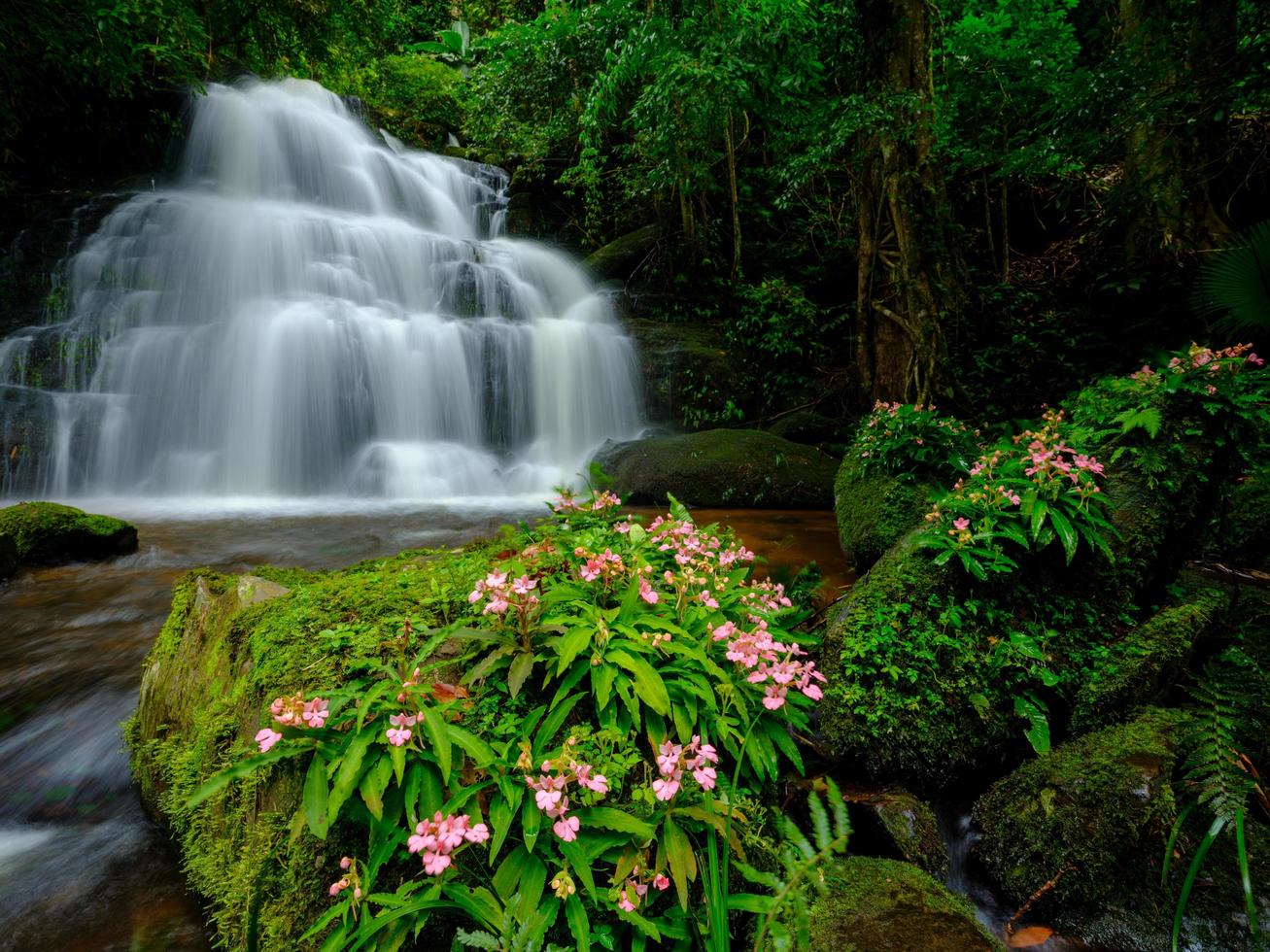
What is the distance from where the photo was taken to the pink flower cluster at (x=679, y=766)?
146 centimetres

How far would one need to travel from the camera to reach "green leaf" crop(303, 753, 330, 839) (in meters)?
1.34

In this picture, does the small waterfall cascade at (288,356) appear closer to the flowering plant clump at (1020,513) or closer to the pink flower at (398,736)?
the flowering plant clump at (1020,513)

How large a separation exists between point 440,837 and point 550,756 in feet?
1.09

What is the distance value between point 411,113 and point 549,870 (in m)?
23.4

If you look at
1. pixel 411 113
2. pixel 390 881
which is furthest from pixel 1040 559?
pixel 411 113

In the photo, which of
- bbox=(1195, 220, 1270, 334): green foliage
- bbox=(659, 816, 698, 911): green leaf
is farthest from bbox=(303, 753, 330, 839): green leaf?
Answer: bbox=(1195, 220, 1270, 334): green foliage

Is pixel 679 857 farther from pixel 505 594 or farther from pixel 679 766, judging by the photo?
pixel 505 594

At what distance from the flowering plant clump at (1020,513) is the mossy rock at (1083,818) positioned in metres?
0.75

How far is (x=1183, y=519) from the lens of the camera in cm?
297

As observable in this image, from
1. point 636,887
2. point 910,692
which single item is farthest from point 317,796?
point 910,692

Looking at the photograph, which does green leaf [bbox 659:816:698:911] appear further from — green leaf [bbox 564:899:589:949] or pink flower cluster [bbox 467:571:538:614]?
pink flower cluster [bbox 467:571:538:614]

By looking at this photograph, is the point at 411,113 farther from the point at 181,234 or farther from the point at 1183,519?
the point at 1183,519

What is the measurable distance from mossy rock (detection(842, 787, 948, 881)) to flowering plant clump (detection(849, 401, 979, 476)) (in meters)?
2.84

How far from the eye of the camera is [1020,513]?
2.76 meters
